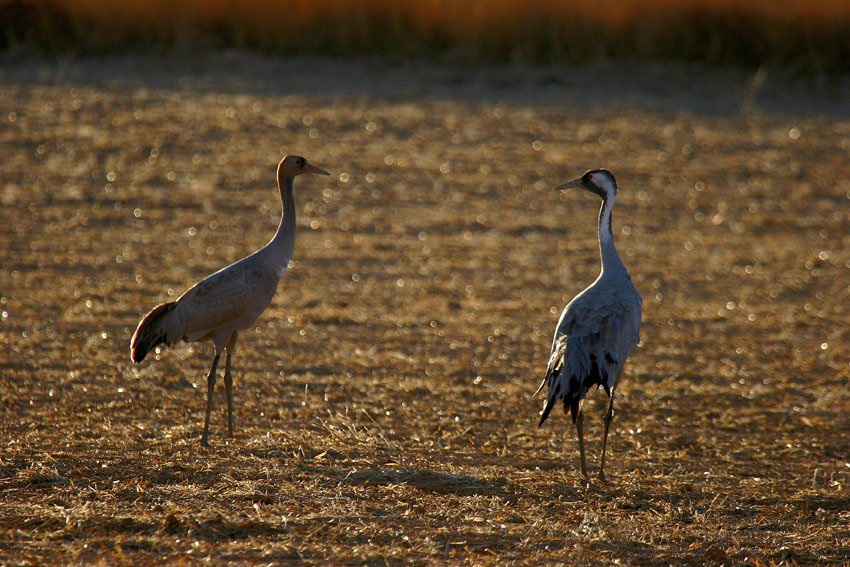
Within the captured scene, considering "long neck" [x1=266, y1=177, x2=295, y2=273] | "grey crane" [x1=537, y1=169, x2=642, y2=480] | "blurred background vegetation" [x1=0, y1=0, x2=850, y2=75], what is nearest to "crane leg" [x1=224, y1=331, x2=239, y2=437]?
"long neck" [x1=266, y1=177, x2=295, y2=273]

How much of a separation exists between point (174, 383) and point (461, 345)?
88.7 inches

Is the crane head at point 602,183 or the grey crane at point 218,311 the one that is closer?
the grey crane at point 218,311

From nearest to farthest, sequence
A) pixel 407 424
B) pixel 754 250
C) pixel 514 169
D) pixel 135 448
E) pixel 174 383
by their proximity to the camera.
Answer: pixel 135 448 → pixel 407 424 → pixel 174 383 → pixel 754 250 → pixel 514 169

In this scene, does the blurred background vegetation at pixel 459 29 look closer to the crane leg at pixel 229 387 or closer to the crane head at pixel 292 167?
the crane head at pixel 292 167

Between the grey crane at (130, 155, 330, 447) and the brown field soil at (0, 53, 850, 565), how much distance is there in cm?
41

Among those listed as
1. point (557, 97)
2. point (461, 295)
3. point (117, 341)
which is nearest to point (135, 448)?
point (117, 341)

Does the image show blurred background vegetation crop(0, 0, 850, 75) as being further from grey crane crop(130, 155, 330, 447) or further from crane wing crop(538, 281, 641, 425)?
crane wing crop(538, 281, 641, 425)

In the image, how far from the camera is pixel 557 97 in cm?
1598

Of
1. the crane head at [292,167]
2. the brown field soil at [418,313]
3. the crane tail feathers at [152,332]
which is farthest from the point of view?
the crane head at [292,167]

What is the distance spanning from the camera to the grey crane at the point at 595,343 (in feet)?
18.8

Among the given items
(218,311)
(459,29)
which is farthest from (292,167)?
(459,29)

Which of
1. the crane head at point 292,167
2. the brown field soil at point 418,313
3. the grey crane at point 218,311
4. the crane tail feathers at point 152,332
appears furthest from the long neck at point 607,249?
the crane tail feathers at point 152,332

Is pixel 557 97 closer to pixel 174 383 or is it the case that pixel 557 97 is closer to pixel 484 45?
pixel 484 45

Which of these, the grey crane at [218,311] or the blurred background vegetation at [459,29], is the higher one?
the blurred background vegetation at [459,29]
